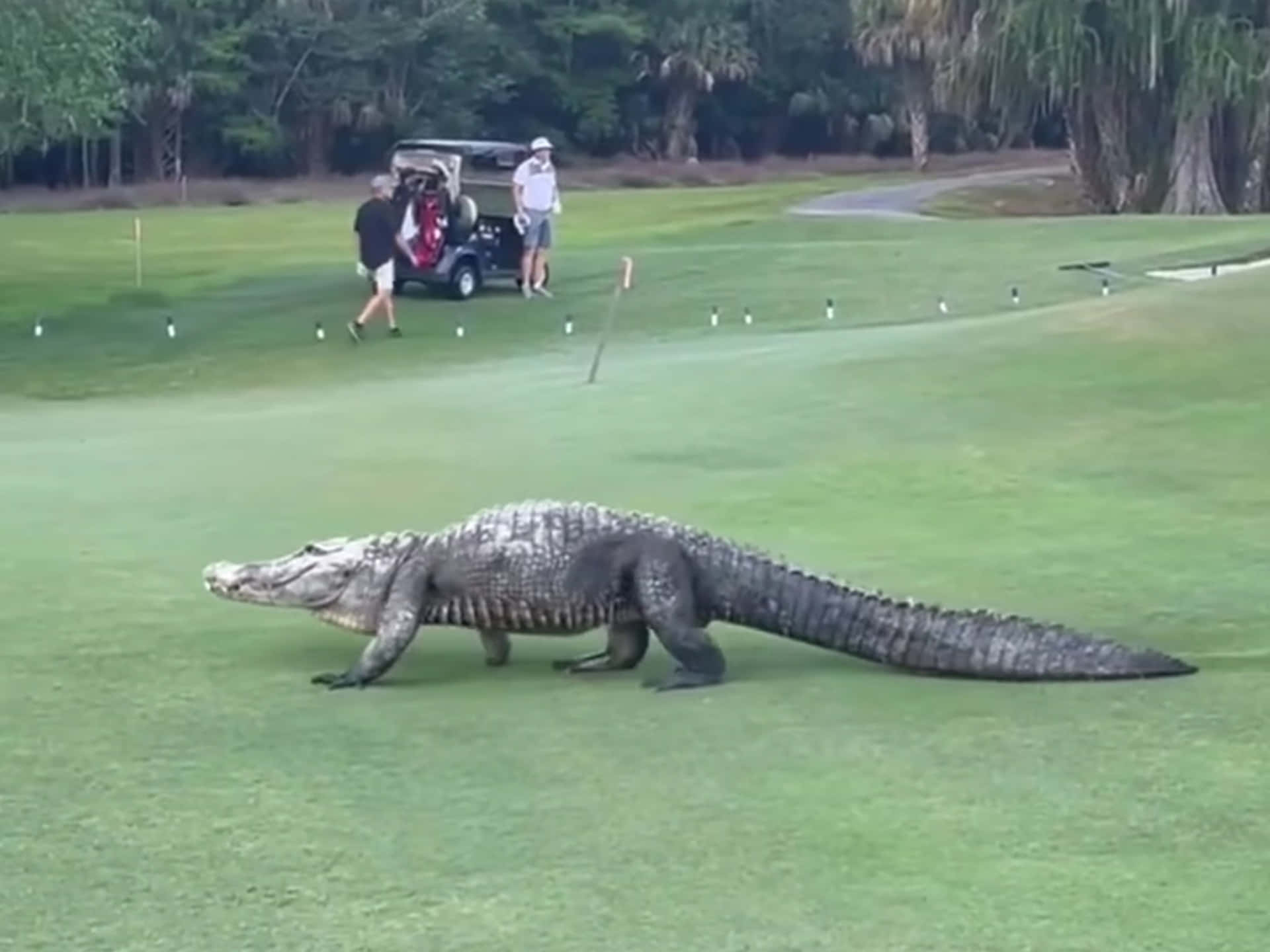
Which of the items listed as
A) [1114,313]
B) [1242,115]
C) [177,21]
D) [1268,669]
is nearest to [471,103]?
[177,21]

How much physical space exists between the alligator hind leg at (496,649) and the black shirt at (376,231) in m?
17.1

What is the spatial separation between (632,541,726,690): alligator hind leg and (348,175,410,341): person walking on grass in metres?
17.6

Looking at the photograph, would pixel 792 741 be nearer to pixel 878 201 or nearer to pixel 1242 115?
pixel 1242 115

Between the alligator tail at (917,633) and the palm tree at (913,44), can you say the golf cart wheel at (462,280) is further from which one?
the alligator tail at (917,633)

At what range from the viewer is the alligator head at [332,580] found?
834cm

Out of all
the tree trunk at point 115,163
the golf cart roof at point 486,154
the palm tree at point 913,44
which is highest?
the palm tree at point 913,44

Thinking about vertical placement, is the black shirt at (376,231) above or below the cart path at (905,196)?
above

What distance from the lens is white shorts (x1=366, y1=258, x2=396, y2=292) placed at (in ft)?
83.6

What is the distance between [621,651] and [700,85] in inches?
2390

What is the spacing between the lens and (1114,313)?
18.8m

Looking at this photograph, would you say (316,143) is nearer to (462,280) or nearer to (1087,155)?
(1087,155)

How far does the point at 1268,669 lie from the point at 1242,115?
113ft

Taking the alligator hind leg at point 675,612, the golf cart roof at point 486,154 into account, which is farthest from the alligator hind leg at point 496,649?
the golf cart roof at point 486,154

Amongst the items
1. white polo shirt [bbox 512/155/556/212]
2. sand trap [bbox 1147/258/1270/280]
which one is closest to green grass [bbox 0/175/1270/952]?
sand trap [bbox 1147/258/1270/280]
